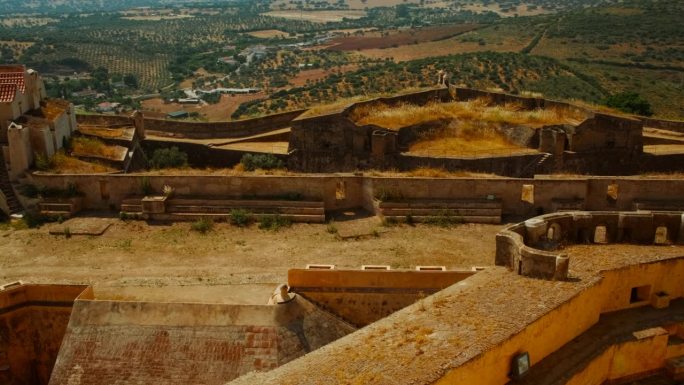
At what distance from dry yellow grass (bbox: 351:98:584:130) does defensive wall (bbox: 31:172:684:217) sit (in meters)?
5.64

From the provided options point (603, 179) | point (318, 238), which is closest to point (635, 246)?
point (603, 179)

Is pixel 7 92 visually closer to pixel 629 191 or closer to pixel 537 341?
pixel 537 341

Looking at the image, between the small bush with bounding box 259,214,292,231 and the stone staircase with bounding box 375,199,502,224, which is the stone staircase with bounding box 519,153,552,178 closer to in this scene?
the stone staircase with bounding box 375,199,502,224

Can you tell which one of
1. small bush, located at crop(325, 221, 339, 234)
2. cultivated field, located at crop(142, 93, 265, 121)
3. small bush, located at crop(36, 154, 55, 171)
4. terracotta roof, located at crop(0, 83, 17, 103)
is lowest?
cultivated field, located at crop(142, 93, 265, 121)

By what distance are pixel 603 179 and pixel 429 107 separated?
28.1 feet

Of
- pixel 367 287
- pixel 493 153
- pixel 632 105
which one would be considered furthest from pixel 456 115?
pixel 632 105

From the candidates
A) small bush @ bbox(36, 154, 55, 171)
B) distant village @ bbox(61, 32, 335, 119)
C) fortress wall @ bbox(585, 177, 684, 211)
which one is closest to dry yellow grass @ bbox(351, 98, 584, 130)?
fortress wall @ bbox(585, 177, 684, 211)

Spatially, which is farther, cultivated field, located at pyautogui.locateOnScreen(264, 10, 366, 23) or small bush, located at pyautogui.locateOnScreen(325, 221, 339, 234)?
cultivated field, located at pyautogui.locateOnScreen(264, 10, 366, 23)

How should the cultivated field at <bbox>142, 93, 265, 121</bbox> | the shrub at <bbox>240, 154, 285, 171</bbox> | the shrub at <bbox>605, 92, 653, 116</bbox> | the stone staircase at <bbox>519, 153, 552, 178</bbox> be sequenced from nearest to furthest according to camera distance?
the stone staircase at <bbox>519, 153, 552, 178</bbox> → the shrub at <bbox>240, 154, 285, 171</bbox> → the shrub at <bbox>605, 92, 653, 116</bbox> → the cultivated field at <bbox>142, 93, 265, 121</bbox>

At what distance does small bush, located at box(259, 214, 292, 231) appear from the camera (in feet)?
53.5

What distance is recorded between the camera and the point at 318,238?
1588 cm

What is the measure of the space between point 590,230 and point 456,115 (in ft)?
39.9

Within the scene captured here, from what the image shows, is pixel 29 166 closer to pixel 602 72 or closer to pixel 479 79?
pixel 479 79

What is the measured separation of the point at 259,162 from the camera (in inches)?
838
